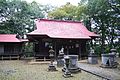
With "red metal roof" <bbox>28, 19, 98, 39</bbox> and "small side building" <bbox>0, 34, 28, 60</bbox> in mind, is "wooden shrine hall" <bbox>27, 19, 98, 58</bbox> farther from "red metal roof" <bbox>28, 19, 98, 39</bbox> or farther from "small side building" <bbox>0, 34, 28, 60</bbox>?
"small side building" <bbox>0, 34, 28, 60</bbox>

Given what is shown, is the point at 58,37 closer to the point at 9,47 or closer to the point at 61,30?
the point at 61,30

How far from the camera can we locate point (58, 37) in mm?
21312

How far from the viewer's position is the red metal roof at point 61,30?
72.5ft

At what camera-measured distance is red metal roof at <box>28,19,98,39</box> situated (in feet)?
72.5

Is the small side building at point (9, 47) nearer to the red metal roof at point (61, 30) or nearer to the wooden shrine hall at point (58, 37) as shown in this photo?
the wooden shrine hall at point (58, 37)

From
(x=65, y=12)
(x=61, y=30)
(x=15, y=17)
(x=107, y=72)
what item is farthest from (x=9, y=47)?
(x=107, y=72)

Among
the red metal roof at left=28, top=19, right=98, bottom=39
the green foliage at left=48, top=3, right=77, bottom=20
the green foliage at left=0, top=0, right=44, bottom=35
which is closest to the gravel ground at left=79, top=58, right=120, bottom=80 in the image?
the red metal roof at left=28, top=19, right=98, bottom=39

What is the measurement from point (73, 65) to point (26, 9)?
82.9 feet

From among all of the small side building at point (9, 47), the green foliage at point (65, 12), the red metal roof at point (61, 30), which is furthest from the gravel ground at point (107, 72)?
the green foliage at point (65, 12)

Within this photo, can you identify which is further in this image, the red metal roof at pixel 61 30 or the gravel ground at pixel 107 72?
the red metal roof at pixel 61 30

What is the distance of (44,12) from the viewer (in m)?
42.8

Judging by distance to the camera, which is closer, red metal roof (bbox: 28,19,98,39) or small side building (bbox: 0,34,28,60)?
red metal roof (bbox: 28,19,98,39)

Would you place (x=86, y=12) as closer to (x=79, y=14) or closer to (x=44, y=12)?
(x=79, y=14)

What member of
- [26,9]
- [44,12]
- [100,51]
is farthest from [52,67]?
[44,12]
